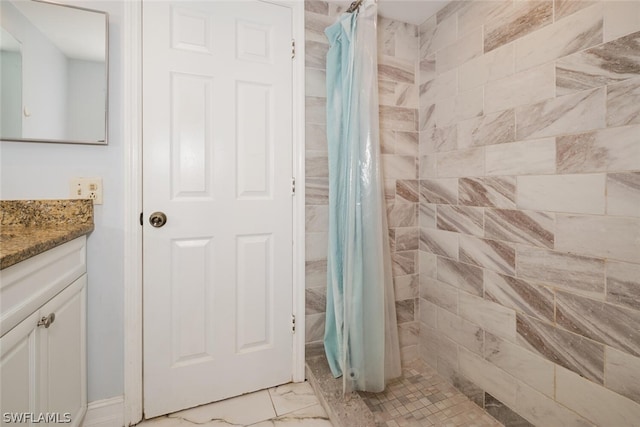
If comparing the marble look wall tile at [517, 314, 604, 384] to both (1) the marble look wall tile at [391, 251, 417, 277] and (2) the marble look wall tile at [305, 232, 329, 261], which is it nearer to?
(1) the marble look wall tile at [391, 251, 417, 277]

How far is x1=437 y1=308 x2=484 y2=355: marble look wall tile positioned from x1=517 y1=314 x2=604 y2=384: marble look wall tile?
0.69 feet

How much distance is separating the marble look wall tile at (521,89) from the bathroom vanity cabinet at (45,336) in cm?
182

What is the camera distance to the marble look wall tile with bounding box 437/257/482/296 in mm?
1387

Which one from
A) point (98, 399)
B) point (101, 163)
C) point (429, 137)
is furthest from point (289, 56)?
point (98, 399)

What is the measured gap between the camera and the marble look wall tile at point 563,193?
0.96 meters

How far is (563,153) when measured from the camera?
1.05 m

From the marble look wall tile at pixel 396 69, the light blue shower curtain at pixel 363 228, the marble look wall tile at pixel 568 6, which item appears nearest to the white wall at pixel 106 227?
the light blue shower curtain at pixel 363 228

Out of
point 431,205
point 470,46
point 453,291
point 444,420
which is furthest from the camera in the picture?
point 431,205

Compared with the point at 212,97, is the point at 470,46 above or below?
above

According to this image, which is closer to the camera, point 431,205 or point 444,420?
point 444,420

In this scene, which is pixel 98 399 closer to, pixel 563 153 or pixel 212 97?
pixel 212 97

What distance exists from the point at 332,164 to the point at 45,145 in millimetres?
1249

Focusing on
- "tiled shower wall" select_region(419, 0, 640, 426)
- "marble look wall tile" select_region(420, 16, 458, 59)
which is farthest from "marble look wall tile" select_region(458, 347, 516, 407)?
"marble look wall tile" select_region(420, 16, 458, 59)

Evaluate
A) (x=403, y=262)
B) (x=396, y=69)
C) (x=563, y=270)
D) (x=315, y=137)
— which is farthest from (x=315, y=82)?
(x=563, y=270)
